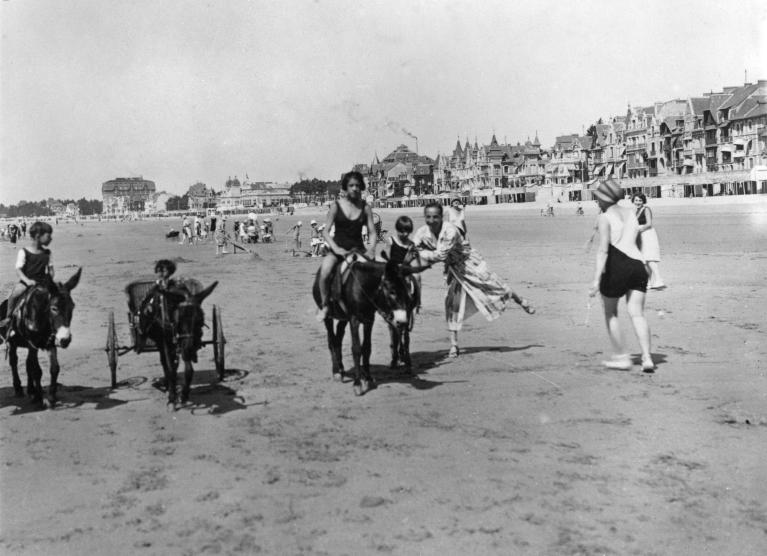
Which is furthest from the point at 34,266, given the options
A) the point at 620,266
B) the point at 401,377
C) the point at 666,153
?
the point at 666,153

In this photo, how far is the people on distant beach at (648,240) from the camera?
14711 mm

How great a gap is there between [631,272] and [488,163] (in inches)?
6867

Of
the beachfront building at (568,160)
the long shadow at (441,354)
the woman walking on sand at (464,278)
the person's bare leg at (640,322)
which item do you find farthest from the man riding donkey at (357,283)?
the beachfront building at (568,160)

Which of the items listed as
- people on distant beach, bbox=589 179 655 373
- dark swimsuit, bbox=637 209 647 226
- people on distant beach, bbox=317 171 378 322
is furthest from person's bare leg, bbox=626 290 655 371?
dark swimsuit, bbox=637 209 647 226

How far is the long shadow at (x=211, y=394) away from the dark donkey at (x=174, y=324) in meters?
0.33

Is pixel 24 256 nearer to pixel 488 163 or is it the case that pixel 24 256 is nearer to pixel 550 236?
pixel 550 236

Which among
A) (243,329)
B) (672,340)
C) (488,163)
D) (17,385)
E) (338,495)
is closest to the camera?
(338,495)

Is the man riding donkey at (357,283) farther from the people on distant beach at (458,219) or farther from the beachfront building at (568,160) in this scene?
the beachfront building at (568,160)

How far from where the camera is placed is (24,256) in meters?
8.53

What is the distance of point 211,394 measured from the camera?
30.4 feet

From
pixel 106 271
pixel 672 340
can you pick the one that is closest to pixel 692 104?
pixel 106 271

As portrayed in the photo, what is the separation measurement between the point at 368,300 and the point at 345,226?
1.00m

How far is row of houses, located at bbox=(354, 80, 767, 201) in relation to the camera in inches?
3679

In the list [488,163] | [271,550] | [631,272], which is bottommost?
[271,550]
